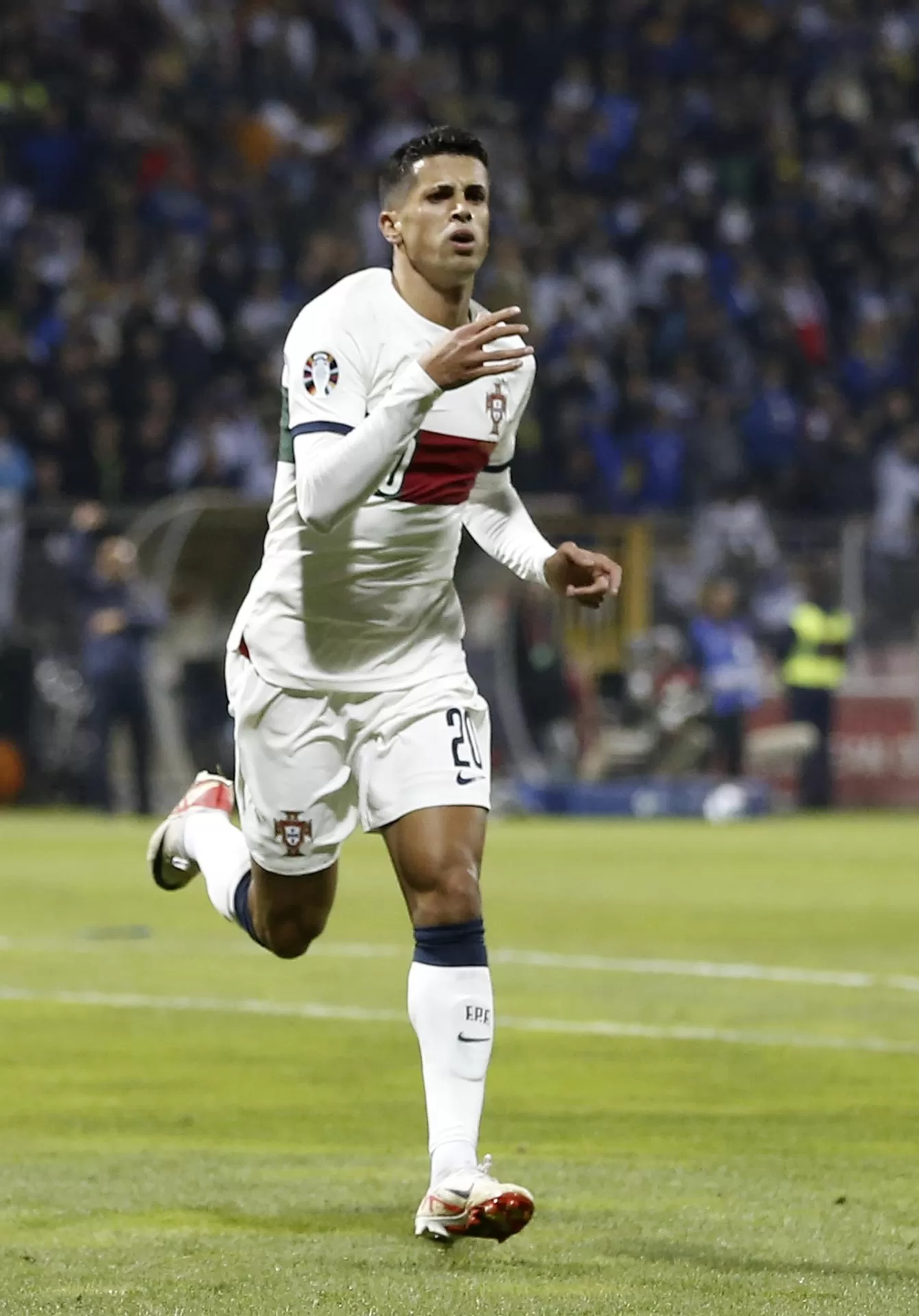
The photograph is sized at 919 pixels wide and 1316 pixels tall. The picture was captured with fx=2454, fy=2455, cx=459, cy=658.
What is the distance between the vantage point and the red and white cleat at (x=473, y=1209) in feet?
15.9

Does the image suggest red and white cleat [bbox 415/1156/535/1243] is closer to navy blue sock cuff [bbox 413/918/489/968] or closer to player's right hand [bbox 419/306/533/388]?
navy blue sock cuff [bbox 413/918/489/968]

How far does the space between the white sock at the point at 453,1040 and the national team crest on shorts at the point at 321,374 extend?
1.29 meters

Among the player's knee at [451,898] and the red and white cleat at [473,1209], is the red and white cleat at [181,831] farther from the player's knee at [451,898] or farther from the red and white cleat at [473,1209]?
the red and white cleat at [473,1209]

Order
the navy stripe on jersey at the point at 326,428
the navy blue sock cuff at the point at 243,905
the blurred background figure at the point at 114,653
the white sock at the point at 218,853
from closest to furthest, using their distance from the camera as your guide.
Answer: the navy stripe on jersey at the point at 326,428 < the navy blue sock cuff at the point at 243,905 < the white sock at the point at 218,853 < the blurred background figure at the point at 114,653

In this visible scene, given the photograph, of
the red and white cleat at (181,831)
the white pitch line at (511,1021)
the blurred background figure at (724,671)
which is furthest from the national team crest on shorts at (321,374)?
the blurred background figure at (724,671)

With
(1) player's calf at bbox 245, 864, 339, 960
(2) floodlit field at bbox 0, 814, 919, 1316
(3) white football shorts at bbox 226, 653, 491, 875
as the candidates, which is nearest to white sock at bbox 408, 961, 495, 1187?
(2) floodlit field at bbox 0, 814, 919, 1316

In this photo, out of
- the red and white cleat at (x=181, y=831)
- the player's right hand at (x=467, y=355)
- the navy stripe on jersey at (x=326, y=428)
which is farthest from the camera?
the red and white cleat at (x=181, y=831)

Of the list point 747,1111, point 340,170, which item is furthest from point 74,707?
point 747,1111

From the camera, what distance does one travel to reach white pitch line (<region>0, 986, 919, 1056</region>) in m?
8.30

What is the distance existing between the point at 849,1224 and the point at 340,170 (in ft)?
69.9

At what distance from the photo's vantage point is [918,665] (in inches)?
882

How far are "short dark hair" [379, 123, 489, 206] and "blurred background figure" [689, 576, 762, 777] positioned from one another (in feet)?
53.7

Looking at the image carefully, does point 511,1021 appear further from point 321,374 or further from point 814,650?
point 814,650

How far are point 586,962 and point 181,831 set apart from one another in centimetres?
369
